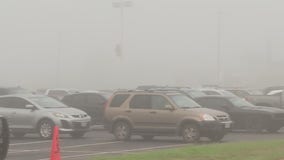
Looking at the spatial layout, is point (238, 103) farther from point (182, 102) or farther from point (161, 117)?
point (161, 117)

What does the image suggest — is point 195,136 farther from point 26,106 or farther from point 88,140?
point 26,106

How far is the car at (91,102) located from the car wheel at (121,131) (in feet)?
17.0

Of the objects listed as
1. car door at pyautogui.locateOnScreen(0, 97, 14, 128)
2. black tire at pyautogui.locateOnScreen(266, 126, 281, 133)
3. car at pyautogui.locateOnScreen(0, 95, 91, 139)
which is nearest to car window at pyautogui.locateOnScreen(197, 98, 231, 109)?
black tire at pyautogui.locateOnScreen(266, 126, 281, 133)

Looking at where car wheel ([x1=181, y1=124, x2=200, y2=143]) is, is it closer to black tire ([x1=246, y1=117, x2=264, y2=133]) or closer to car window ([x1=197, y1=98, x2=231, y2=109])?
black tire ([x1=246, y1=117, x2=264, y2=133])

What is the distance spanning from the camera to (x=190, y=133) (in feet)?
66.9

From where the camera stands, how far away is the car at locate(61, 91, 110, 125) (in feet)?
89.9

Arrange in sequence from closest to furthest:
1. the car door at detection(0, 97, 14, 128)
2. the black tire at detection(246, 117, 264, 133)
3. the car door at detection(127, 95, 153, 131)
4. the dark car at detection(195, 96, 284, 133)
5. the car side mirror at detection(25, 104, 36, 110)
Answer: the car door at detection(127, 95, 153, 131) → the car side mirror at detection(25, 104, 36, 110) → the car door at detection(0, 97, 14, 128) → the dark car at detection(195, 96, 284, 133) → the black tire at detection(246, 117, 264, 133)

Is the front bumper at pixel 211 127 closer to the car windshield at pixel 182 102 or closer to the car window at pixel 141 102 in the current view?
the car windshield at pixel 182 102

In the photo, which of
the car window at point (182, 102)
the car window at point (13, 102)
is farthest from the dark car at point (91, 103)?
the car window at point (182, 102)

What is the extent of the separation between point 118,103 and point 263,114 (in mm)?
5811

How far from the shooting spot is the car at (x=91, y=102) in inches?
1078

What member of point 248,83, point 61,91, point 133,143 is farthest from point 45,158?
point 248,83

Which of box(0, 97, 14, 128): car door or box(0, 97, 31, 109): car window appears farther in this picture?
box(0, 97, 31, 109): car window

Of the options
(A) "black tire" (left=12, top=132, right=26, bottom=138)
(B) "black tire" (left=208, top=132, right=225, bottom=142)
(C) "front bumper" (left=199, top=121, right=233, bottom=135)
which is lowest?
(A) "black tire" (left=12, top=132, right=26, bottom=138)
